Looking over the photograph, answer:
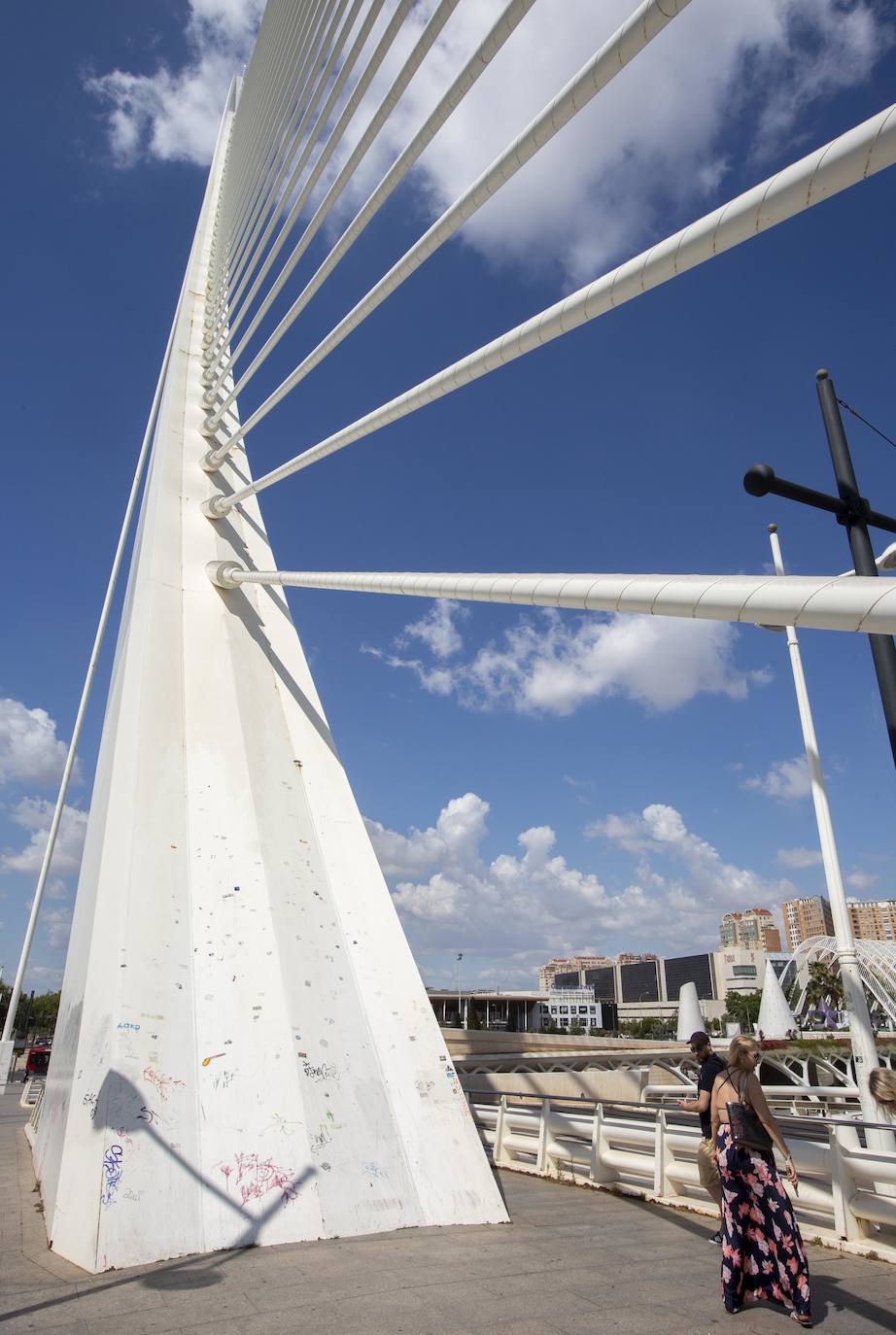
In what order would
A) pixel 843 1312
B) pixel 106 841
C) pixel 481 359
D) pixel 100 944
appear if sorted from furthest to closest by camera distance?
pixel 106 841, pixel 100 944, pixel 481 359, pixel 843 1312

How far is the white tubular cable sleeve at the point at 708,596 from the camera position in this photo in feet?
7.73

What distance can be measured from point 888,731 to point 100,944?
202 inches

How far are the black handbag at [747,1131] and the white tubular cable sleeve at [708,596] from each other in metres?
2.42

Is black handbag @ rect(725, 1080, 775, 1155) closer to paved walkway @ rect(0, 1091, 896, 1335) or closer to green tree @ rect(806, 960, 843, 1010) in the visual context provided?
paved walkway @ rect(0, 1091, 896, 1335)

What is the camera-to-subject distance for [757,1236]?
11.9 feet

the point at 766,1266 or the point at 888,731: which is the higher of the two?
the point at 888,731

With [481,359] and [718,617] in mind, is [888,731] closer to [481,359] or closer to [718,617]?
[718,617]

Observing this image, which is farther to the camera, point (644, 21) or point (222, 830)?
point (222, 830)

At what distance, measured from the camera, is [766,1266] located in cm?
356

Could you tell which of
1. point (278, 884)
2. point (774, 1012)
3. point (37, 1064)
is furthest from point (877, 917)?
point (278, 884)

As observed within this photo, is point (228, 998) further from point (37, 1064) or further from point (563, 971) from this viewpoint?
point (563, 971)

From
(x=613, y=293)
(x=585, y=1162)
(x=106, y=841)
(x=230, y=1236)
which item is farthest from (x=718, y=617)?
(x=585, y=1162)

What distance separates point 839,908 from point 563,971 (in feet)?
616

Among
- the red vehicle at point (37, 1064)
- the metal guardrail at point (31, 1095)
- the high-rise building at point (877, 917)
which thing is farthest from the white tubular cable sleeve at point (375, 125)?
the high-rise building at point (877, 917)
